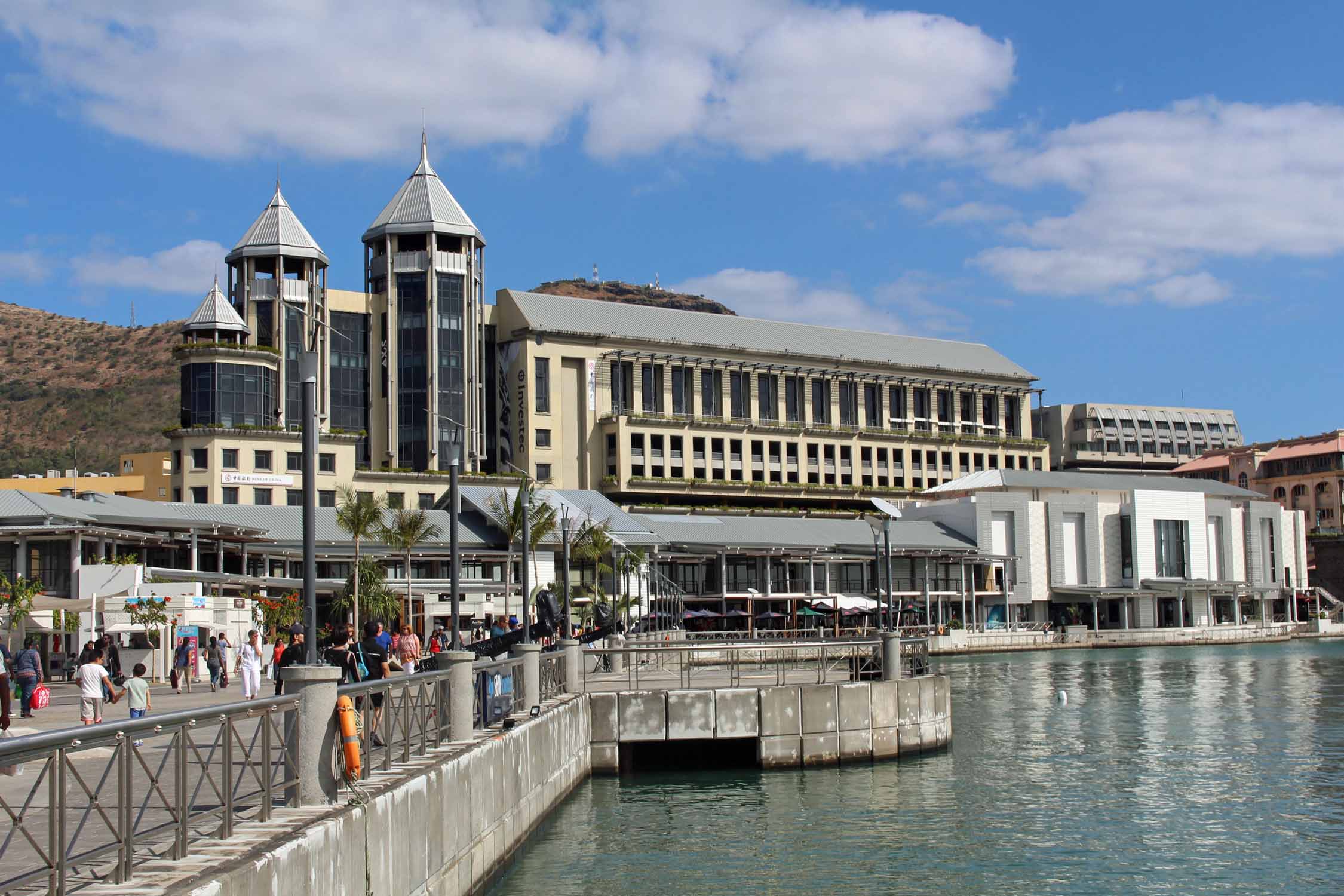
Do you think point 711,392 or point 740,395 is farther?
Answer: point 740,395

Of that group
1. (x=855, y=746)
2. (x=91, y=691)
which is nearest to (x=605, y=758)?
(x=855, y=746)

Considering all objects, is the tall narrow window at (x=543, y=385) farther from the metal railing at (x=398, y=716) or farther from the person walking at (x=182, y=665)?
the metal railing at (x=398, y=716)

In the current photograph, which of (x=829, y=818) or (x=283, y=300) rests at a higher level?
(x=283, y=300)

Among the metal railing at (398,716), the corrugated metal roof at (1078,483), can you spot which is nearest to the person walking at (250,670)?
the metal railing at (398,716)

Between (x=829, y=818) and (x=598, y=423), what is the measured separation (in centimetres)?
10055

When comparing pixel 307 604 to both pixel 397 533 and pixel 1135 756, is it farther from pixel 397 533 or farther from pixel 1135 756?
pixel 397 533

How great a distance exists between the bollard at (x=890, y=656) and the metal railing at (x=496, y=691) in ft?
38.2

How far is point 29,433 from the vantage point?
151250mm

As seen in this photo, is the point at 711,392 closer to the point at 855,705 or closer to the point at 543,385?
the point at 543,385

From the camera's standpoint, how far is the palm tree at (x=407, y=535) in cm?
7969

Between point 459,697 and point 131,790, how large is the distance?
1011cm

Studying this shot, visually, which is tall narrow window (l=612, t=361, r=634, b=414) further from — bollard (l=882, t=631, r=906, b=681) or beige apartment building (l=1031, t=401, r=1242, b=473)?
bollard (l=882, t=631, r=906, b=681)

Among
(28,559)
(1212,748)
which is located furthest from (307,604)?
(28,559)

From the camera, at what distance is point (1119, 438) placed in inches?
7598
